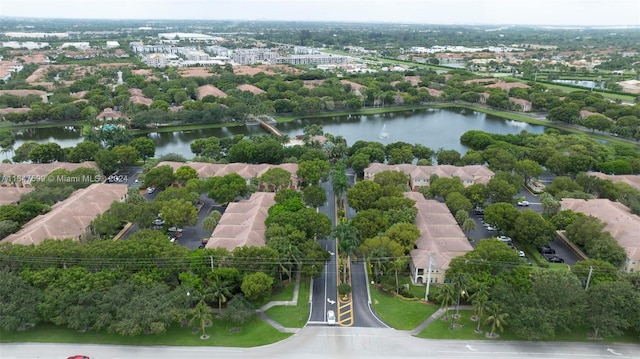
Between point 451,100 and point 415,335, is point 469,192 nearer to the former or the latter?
point 415,335

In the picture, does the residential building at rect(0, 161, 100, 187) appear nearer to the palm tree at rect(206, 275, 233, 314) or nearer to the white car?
the palm tree at rect(206, 275, 233, 314)

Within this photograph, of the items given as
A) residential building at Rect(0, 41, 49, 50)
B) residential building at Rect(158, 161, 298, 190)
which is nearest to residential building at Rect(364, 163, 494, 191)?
residential building at Rect(158, 161, 298, 190)

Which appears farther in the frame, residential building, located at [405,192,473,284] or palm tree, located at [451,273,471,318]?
residential building, located at [405,192,473,284]

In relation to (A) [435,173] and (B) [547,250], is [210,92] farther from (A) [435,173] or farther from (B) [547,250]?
(B) [547,250]

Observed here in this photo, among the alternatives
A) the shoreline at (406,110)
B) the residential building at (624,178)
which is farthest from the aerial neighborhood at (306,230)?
the shoreline at (406,110)

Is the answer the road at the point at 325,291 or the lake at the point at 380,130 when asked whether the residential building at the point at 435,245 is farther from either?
the lake at the point at 380,130

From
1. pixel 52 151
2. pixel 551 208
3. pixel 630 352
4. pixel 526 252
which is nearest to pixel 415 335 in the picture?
pixel 630 352

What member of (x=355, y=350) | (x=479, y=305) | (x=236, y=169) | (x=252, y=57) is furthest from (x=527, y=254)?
(x=252, y=57)
